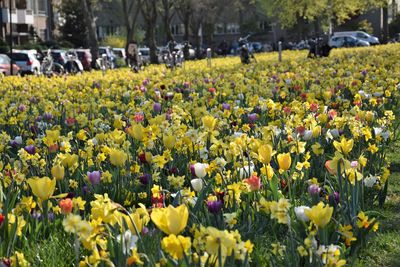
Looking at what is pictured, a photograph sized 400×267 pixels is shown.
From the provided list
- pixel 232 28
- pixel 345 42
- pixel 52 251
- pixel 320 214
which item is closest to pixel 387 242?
pixel 320 214

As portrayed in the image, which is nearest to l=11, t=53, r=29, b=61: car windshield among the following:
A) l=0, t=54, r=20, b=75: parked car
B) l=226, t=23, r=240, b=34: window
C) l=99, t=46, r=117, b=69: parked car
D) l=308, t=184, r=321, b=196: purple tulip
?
l=0, t=54, r=20, b=75: parked car

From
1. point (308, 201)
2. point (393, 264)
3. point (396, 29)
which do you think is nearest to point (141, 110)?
point (308, 201)

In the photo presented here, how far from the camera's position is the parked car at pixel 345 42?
61353 mm

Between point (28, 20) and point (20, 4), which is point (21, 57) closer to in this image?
point (20, 4)

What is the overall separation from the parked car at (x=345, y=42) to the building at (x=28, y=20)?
23.4 m

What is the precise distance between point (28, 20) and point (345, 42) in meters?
25.7

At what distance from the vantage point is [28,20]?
6594cm

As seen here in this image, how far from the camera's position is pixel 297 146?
573 cm

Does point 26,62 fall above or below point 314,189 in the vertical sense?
above

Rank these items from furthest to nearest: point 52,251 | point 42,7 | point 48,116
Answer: point 42,7 < point 48,116 < point 52,251

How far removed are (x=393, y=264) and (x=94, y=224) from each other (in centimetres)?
204

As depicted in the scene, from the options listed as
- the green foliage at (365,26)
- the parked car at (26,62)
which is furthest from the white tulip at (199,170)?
the green foliage at (365,26)

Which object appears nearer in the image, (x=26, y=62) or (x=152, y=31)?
(x=26, y=62)

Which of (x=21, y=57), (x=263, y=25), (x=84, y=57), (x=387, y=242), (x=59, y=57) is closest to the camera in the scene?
(x=387, y=242)
